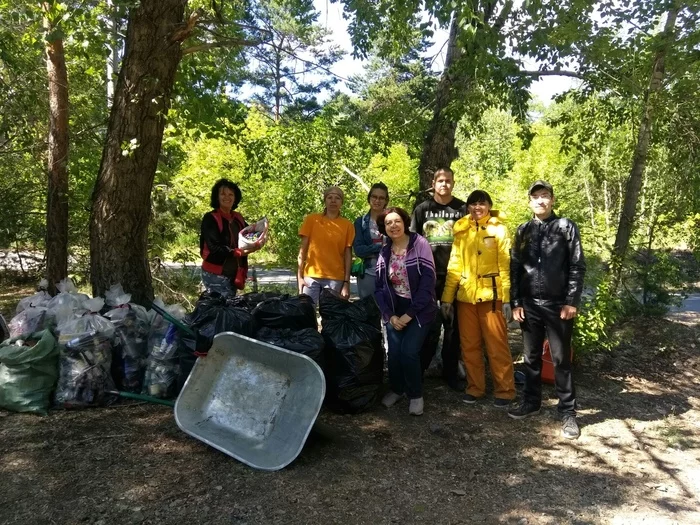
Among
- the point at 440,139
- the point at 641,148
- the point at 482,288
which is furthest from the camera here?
the point at 440,139

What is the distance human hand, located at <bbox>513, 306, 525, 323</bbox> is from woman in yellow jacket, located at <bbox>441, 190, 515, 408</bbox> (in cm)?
8

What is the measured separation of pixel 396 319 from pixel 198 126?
3220 mm

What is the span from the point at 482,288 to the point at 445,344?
2.70ft

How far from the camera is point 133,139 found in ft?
14.3

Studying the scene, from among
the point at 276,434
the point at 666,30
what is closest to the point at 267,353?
the point at 276,434

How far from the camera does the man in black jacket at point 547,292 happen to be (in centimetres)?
371

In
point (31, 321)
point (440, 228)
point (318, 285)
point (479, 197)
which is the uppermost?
point (479, 197)

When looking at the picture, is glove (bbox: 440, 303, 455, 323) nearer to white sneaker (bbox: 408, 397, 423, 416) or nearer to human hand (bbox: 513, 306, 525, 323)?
human hand (bbox: 513, 306, 525, 323)

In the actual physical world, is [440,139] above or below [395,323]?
above

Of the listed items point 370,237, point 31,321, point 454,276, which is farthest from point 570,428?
point 31,321

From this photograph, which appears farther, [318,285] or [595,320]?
[595,320]

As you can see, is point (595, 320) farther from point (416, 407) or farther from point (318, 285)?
point (318, 285)

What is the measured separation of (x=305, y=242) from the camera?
15.5 feet

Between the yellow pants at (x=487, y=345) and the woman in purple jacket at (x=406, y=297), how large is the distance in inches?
15.9
